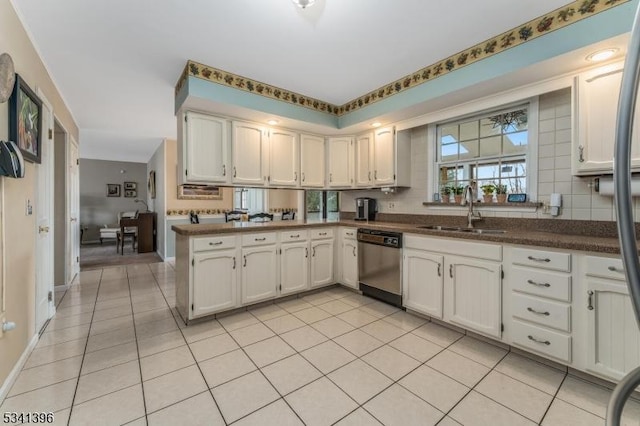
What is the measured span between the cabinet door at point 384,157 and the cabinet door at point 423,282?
1.03 meters

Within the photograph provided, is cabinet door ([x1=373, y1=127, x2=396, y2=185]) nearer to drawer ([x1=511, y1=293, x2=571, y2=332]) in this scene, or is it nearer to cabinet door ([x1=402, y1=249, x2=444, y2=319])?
cabinet door ([x1=402, y1=249, x2=444, y2=319])

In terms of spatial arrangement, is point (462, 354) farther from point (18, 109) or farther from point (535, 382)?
point (18, 109)

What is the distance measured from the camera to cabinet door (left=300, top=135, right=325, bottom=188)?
380cm

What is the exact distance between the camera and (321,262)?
139 inches

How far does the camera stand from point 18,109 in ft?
5.87

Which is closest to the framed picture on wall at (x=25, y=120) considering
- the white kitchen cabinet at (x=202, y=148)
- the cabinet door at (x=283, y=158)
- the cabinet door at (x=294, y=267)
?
the white kitchen cabinet at (x=202, y=148)

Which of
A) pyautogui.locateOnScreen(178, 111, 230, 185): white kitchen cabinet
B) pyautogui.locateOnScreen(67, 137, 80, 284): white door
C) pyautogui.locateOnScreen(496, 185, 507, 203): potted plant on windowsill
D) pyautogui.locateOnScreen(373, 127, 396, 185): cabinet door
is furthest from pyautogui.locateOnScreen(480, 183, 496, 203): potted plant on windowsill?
pyautogui.locateOnScreen(67, 137, 80, 284): white door

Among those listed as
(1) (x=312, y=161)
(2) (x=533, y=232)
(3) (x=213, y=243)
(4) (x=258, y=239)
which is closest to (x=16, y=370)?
(3) (x=213, y=243)

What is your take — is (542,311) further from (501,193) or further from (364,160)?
(364,160)

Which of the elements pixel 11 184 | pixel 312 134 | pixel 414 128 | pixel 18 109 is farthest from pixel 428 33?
pixel 11 184

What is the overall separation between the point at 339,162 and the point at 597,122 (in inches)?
102

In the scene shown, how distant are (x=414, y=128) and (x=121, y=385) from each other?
365 cm

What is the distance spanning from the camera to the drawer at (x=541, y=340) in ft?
6.11

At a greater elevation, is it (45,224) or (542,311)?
(45,224)
